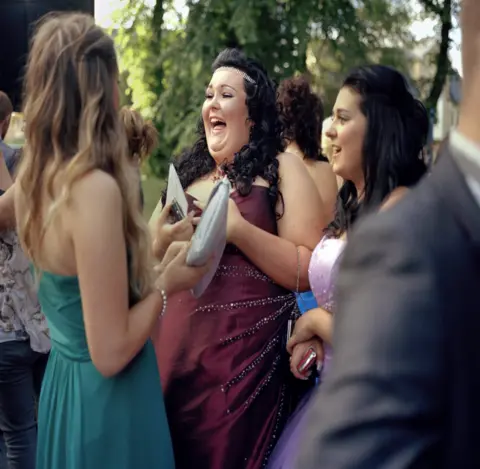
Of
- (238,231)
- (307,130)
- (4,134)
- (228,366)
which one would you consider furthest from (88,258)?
(307,130)

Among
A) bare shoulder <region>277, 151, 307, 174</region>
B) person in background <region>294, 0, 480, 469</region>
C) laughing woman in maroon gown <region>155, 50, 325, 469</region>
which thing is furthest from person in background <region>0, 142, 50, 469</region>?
person in background <region>294, 0, 480, 469</region>

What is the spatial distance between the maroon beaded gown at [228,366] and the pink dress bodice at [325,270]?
0.67ft

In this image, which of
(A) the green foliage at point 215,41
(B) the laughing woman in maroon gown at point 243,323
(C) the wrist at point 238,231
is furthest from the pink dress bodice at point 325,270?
(A) the green foliage at point 215,41

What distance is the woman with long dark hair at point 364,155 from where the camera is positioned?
93.6 inches

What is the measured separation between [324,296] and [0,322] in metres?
1.38

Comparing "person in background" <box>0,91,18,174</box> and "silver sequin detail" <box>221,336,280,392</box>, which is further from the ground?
"person in background" <box>0,91,18,174</box>

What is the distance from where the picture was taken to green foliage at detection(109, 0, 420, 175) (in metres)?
8.84

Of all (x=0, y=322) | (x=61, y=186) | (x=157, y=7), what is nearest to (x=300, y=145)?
(x=0, y=322)

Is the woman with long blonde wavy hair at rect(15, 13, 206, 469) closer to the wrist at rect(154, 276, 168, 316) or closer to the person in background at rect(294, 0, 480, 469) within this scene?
the wrist at rect(154, 276, 168, 316)

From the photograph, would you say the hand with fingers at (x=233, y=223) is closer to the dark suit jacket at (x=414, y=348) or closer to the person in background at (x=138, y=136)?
the person in background at (x=138, y=136)

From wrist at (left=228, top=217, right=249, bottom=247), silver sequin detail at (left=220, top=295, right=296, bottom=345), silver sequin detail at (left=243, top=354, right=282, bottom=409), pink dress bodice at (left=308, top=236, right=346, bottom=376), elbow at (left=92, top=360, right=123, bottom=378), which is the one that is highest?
wrist at (left=228, top=217, right=249, bottom=247)

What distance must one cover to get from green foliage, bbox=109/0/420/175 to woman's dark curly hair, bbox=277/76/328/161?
13.6ft

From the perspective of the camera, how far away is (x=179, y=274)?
89.5 inches

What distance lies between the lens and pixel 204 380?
258 cm
